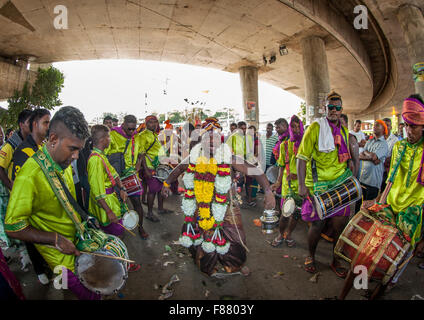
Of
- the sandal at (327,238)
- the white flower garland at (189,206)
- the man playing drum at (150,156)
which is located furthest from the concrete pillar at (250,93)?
the white flower garland at (189,206)

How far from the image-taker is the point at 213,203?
3301mm

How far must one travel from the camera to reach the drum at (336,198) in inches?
122

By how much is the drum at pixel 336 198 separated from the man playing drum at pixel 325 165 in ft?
0.36

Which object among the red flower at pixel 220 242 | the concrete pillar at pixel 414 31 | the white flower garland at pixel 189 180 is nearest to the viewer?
the red flower at pixel 220 242

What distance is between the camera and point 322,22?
8.52m

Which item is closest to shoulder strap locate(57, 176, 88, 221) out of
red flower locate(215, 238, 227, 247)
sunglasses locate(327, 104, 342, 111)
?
red flower locate(215, 238, 227, 247)

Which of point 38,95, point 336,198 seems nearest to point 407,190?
point 336,198

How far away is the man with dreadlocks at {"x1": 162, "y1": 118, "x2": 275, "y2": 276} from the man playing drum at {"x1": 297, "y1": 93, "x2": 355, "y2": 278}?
650mm

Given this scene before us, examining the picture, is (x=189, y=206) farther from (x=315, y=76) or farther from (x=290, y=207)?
(x=315, y=76)

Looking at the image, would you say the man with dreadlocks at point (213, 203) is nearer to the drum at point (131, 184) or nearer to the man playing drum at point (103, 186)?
the man playing drum at point (103, 186)

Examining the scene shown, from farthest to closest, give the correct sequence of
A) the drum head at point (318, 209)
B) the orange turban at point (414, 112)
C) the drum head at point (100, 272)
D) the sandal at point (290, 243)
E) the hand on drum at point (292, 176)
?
the hand on drum at point (292, 176) < the sandal at point (290, 243) < the drum head at point (318, 209) < the orange turban at point (414, 112) < the drum head at point (100, 272)

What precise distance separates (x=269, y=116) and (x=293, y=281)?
4069 cm

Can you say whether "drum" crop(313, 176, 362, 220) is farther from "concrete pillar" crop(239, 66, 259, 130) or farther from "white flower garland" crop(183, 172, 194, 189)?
"concrete pillar" crop(239, 66, 259, 130)

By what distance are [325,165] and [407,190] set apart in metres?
0.95
